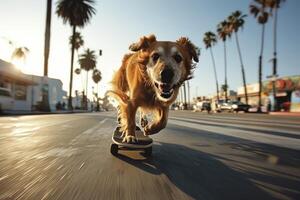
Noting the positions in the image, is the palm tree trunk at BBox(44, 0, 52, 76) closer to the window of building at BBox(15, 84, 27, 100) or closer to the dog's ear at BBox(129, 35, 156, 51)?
the window of building at BBox(15, 84, 27, 100)

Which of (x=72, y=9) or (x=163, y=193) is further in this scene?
(x=72, y=9)

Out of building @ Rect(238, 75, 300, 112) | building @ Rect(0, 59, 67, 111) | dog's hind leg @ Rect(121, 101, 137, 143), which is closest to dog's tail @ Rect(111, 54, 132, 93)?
dog's hind leg @ Rect(121, 101, 137, 143)

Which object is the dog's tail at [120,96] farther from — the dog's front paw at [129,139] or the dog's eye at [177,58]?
the dog's eye at [177,58]

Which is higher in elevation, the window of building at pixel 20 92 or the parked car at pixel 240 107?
the window of building at pixel 20 92

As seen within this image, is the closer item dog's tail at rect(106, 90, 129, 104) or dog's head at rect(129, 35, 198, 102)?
dog's head at rect(129, 35, 198, 102)

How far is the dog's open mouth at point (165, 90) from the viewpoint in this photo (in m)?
4.33

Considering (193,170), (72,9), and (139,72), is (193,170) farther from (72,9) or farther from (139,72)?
(72,9)

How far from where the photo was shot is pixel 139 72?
493 centimetres

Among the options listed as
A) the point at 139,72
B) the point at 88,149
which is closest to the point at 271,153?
the point at 139,72

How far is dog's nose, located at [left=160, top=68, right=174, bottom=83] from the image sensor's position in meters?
4.23

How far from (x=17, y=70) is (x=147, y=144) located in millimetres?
42145

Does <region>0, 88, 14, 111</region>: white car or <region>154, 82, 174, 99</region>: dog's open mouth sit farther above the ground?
<region>0, 88, 14, 111</region>: white car

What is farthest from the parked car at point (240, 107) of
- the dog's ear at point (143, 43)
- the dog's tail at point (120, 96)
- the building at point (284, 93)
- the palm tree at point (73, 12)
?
the dog's ear at point (143, 43)

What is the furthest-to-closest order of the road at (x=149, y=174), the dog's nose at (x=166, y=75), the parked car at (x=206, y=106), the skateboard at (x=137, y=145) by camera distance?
1. the parked car at (x=206, y=106)
2. the skateboard at (x=137, y=145)
3. the dog's nose at (x=166, y=75)
4. the road at (x=149, y=174)
